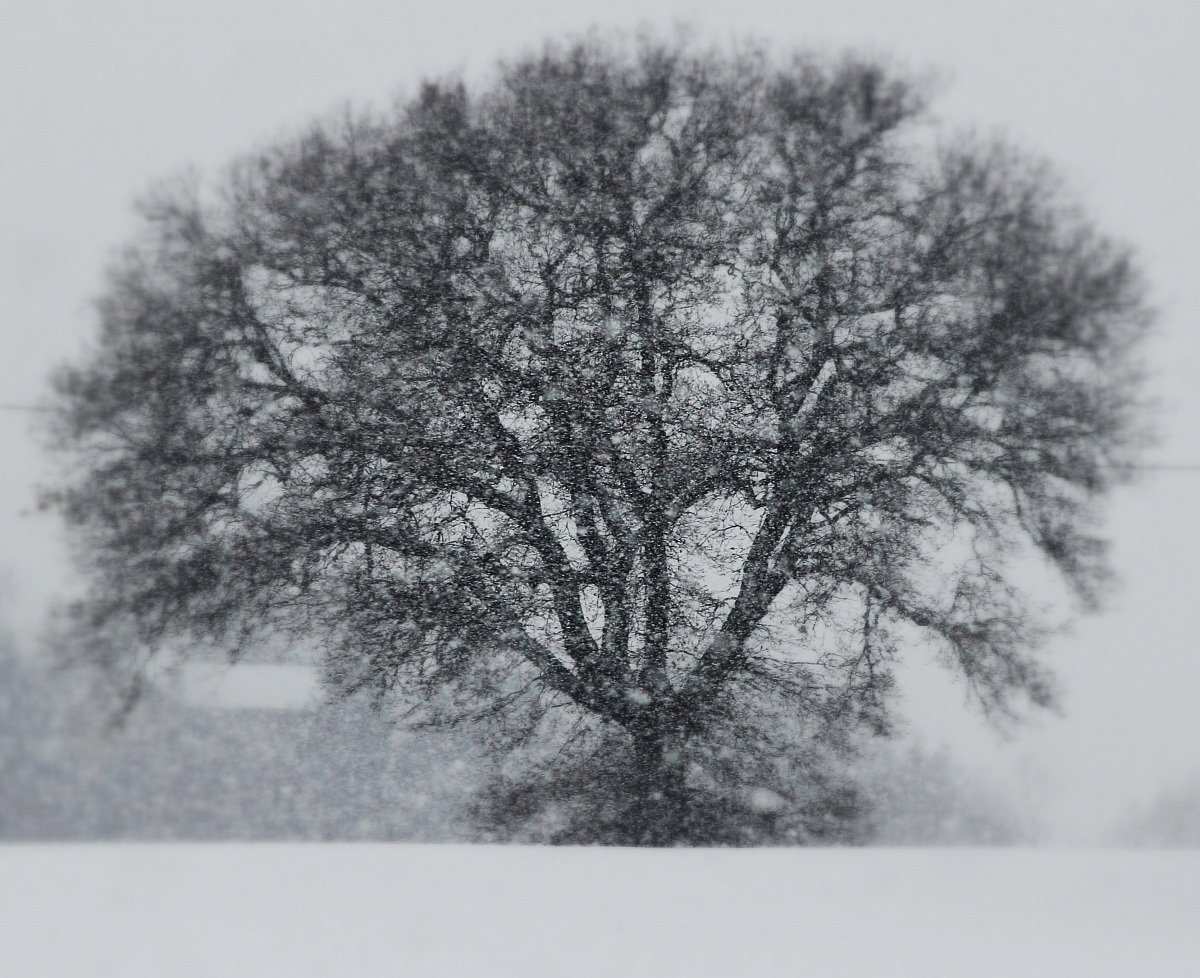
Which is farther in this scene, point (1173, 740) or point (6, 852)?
point (1173, 740)

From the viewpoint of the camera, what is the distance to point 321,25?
1.33 m

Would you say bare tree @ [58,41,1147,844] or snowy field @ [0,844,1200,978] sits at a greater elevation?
bare tree @ [58,41,1147,844]

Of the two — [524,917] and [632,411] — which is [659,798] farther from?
[632,411]

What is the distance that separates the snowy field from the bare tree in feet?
0.30

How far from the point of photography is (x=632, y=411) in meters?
1.29

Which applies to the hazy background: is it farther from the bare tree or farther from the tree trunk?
the tree trunk

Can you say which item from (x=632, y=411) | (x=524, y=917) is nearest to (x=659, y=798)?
(x=524, y=917)

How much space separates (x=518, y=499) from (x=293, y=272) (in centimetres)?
50

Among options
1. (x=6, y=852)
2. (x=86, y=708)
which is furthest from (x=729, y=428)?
(x=6, y=852)

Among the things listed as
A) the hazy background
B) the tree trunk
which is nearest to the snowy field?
the tree trunk

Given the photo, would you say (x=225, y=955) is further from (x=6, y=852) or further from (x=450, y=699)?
(x=450, y=699)

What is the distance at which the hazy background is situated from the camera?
130cm

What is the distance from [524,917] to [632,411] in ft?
2.58

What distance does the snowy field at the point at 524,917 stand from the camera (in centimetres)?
124
